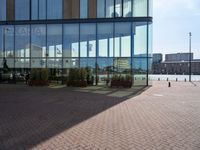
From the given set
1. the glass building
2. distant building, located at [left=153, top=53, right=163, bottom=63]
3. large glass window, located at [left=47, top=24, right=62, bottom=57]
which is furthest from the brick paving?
distant building, located at [left=153, top=53, right=163, bottom=63]

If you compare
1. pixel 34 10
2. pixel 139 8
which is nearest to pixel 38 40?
pixel 34 10

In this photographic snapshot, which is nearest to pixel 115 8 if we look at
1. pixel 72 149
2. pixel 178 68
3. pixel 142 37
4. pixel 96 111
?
pixel 142 37

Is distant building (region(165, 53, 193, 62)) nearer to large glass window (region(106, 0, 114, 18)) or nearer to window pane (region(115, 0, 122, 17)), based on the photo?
window pane (region(115, 0, 122, 17))

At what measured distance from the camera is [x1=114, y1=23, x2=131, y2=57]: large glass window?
120ft

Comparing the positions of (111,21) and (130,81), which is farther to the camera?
(111,21)

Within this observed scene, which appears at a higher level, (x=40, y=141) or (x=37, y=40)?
(x=37, y=40)

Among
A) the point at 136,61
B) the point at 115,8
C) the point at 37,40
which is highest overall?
the point at 115,8

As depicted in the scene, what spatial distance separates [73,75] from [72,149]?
83.3 feet

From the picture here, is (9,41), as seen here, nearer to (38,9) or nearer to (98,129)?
(38,9)

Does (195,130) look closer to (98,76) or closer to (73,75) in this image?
(73,75)

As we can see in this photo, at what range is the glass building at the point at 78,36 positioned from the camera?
36406 millimetres

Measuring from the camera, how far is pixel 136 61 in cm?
3625

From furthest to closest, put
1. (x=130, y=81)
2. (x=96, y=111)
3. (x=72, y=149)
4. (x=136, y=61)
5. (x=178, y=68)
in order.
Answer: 1. (x=178, y=68)
2. (x=136, y=61)
3. (x=130, y=81)
4. (x=96, y=111)
5. (x=72, y=149)

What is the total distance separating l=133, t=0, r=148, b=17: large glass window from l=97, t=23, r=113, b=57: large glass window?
3.32 m
